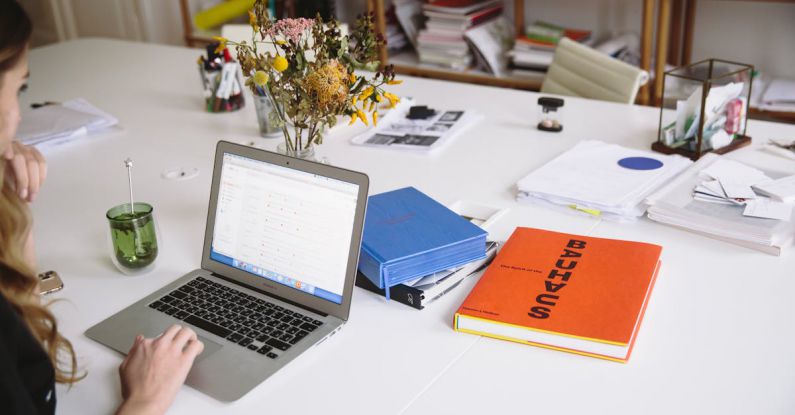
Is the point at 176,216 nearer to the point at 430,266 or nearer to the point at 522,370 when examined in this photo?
the point at 430,266

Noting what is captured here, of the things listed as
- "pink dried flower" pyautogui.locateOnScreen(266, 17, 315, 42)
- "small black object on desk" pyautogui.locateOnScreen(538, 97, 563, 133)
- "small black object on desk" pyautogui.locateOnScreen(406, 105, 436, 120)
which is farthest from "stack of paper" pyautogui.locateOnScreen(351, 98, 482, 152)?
"pink dried flower" pyautogui.locateOnScreen(266, 17, 315, 42)

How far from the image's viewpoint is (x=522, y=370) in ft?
3.71

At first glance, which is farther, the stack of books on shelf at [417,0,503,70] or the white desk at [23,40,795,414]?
the stack of books on shelf at [417,0,503,70]

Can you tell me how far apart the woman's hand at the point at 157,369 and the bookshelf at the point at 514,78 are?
2348mm

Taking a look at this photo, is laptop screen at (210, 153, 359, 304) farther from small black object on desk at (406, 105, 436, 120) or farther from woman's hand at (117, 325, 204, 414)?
small black object on desk at (406, 105, 436, 120)

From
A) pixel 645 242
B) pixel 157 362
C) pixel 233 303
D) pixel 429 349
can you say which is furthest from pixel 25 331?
pixel 645 242

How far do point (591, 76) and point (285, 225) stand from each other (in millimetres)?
1514

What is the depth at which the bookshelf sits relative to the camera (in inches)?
117

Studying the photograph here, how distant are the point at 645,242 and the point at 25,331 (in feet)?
3.50

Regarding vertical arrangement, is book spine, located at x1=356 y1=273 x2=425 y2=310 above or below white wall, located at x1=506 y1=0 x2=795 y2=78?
below

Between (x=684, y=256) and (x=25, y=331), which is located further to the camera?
(x=684, y=256)

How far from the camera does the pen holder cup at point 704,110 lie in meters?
1.81

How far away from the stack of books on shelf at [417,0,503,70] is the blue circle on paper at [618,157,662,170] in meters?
1.95

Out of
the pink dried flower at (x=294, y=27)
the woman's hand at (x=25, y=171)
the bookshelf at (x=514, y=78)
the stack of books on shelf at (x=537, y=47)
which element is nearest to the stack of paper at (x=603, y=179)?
the pink dried flower at (x=294, y=27)
